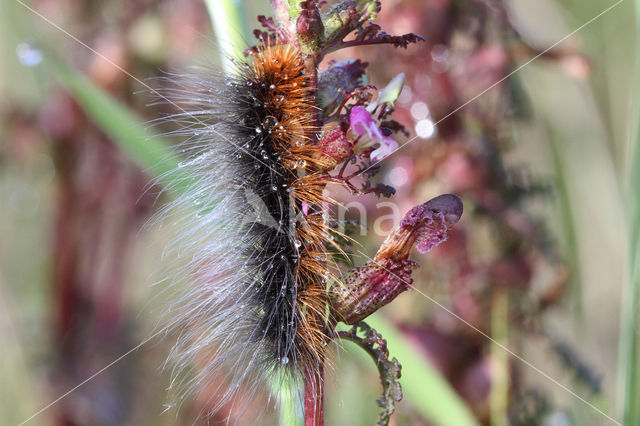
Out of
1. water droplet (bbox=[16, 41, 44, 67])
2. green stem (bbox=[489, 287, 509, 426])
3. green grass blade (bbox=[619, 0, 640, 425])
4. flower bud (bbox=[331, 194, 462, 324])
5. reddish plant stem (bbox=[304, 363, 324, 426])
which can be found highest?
water droplet (bbox=[16, 41, 44, 67])

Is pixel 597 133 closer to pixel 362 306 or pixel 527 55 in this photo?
pixel 527 55

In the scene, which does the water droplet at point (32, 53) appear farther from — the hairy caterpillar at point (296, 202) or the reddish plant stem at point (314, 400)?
the reddish plant stem at point (314, 400)

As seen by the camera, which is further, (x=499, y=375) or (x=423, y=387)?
(x=499, y=375)

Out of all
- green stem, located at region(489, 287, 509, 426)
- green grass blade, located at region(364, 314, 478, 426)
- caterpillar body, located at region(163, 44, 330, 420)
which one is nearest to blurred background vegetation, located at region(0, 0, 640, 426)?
green stem, located at region(489, 287, 509, 426)

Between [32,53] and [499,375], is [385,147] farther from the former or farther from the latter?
[499,375]

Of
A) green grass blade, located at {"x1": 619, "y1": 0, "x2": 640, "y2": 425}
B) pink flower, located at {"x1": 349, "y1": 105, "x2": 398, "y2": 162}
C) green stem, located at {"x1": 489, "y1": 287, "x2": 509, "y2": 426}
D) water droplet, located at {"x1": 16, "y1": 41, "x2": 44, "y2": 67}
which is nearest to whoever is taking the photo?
pink flower, located at {"x1": 349, "y1": 105, "x2": 398, "y2": 162}

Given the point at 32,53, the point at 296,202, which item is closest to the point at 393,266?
the point at 296,202

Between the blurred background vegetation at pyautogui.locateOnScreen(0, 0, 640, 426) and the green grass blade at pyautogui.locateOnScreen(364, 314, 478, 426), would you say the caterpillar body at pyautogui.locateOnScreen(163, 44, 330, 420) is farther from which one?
the blurred background vegetation at pyautogui.locateOnScreen(0, 0, 640, 426)
